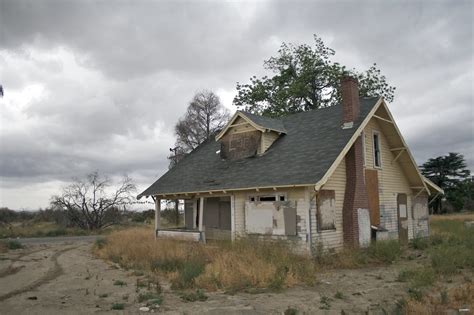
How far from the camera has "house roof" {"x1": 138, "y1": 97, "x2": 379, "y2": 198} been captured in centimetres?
1619

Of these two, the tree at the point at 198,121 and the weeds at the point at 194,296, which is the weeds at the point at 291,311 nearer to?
the weeds at the point at 194,296

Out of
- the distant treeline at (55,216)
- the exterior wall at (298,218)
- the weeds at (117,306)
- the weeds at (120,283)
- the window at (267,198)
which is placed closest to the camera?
the weeds at (117,306)

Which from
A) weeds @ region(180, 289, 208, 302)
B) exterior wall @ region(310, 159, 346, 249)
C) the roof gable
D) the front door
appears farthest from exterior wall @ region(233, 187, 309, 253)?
the front door

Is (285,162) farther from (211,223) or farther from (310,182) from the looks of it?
(211,223)

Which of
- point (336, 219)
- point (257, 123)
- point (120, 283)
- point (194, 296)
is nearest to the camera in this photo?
point (194, 296)

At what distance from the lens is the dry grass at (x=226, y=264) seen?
1126 cm

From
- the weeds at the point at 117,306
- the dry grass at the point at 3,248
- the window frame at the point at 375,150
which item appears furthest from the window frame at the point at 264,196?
the dry grass at the point at 3,248

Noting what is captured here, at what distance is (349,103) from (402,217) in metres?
A: 7.08

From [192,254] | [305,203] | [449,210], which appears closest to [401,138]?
[305,203]

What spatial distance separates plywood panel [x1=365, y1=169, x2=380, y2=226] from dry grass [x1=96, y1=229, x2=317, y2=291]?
17.3 ft

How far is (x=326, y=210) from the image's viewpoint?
16484 millimetres

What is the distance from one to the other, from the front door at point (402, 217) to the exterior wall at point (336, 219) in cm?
522

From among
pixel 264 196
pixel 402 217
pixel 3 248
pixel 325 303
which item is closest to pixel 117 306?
pixel 325 303

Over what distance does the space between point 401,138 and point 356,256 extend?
7742mm
